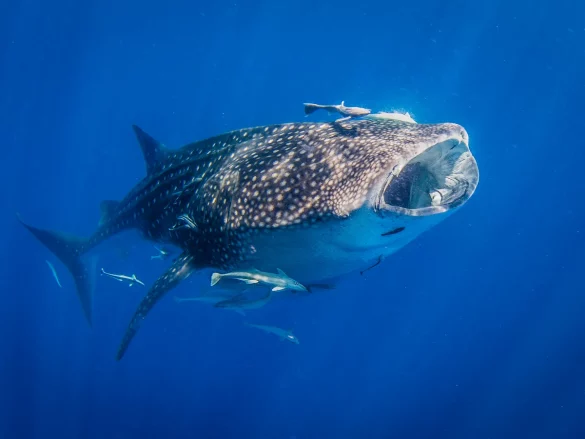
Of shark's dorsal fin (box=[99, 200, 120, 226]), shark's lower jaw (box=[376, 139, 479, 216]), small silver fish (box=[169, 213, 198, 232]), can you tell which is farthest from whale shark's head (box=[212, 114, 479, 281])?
shark's dorsal fin (box=[99, 200, 120, 226])

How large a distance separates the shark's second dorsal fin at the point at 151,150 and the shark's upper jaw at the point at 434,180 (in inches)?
157

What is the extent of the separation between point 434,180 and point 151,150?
448cm

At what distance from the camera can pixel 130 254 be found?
24.4 feet

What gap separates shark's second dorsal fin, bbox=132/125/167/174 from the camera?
6.37 metres

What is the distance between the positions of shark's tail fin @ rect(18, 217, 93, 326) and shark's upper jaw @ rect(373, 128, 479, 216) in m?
6.36

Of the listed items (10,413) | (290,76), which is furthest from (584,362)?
(10,413)

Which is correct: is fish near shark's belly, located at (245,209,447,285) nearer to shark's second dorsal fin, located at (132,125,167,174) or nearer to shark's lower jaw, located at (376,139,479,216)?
shark's lower jaw, located at (376,139,479,216)

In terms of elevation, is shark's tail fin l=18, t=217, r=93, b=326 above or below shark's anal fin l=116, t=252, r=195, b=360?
below

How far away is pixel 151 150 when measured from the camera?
647 cm

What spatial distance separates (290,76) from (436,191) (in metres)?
29.8

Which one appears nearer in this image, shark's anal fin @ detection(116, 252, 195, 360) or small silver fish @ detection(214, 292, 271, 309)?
small silver fish @ detection(214, 292, 271, 309)

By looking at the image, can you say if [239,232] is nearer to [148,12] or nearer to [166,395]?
[166,395]

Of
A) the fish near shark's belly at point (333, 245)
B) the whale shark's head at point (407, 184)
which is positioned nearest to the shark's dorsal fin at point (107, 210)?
the fish near shark's belly at point (333, 245)

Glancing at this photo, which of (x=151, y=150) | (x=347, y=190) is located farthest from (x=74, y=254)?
(x=347, y=190)
